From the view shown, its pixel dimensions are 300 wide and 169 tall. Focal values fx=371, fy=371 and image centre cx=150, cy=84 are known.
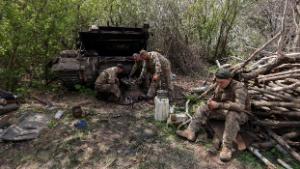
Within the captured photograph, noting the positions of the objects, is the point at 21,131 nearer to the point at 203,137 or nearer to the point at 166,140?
the point at 166,140

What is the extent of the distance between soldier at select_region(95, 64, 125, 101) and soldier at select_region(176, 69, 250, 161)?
238 centimetres

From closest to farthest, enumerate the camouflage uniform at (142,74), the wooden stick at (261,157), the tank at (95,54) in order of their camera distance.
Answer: the wooden stick at (261,157) < the tank at (95,54) < the camouflage uniform at (142,74)

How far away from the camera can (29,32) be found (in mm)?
9055

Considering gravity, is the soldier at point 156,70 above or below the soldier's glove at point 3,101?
above

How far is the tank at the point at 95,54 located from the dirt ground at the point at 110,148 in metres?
1.31

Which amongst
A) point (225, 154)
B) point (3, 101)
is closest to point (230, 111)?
point (225, 154)

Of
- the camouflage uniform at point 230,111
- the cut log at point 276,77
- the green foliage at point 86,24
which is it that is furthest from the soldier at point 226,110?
the green foliage at point 86,24

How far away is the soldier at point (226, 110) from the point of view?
20.9 feet

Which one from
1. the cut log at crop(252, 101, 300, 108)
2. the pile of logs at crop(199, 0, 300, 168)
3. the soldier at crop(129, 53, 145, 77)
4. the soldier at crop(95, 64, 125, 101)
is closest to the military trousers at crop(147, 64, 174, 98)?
the soldier at crop(129, 53, 145, 77)

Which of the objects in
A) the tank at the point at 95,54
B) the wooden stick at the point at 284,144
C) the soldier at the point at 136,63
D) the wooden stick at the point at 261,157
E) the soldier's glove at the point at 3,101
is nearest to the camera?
the wooden stick at the point at 261,157

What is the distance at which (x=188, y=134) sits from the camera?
6.86 metres

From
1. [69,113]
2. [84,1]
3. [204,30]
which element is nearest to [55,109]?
[69,113]

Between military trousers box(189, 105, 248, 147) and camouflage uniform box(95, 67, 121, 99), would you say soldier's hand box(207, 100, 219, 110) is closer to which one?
military trousers box(189, 105, 248, 147)

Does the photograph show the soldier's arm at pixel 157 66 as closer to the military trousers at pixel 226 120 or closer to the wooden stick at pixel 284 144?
the military trousers at pixel 226 120
